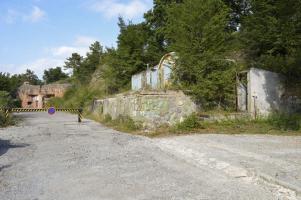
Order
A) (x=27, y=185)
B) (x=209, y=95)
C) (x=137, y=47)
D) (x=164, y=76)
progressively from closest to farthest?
1. (x=27, y=185)
2. (x=209, y=95)
3. (x=164, y=76)
4. (x=137, y=47)

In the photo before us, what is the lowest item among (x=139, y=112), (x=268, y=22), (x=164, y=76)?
(x=139, y=112)

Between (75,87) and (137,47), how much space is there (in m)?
28.9

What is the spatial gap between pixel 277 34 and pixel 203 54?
183 inches

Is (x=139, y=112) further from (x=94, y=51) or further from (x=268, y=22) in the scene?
(x=94, y=51)

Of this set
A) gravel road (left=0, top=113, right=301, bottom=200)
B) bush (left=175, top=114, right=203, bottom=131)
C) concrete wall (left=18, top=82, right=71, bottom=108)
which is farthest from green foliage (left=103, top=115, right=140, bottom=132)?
concrete wall (left=18, top=82, right=71, bottom=108)

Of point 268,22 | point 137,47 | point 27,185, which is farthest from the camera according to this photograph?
point 137,47

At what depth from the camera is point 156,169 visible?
355 inches

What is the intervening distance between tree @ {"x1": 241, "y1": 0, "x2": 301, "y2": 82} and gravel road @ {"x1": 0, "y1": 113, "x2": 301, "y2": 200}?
6.23m

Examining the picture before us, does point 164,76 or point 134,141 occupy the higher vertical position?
point 164,76

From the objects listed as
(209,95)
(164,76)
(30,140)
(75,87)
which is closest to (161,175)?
(30,140)

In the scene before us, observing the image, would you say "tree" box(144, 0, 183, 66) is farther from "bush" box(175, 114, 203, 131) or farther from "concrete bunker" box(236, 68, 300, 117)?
"bush" box(175, 114, 203, 131)

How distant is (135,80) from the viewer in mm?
29125

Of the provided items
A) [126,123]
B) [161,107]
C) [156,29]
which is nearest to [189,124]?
[161,107]

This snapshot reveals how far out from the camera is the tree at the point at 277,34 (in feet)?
63.5
